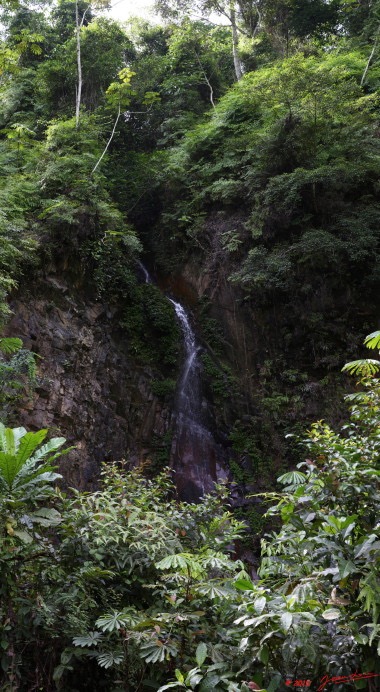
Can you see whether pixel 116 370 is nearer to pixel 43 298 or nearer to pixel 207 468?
pixel 43 298

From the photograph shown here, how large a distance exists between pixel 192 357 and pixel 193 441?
7.66 feet

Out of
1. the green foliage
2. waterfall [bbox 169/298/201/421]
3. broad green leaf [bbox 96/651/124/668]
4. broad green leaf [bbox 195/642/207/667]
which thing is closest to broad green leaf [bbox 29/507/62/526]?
broad green leaf [bbox 96/651/124/668]

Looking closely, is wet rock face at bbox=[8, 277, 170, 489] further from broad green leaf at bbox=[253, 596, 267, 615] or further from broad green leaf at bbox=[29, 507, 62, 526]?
broad green leaf at bbox=[253, 596, 267, 615]

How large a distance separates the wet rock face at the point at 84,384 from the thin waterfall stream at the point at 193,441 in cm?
A: 47

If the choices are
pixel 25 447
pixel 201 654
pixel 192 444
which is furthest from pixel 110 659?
pixel 192 444

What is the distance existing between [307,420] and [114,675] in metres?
8.64

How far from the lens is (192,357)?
12148 mm

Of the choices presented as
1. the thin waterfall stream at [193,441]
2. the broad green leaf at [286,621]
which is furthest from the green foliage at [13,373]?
the broad green leaf at [286,621]

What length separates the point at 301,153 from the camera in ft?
38.0

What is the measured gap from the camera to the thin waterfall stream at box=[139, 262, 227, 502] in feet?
33.6

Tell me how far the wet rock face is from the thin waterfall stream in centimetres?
47

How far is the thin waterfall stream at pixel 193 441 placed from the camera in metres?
10.2

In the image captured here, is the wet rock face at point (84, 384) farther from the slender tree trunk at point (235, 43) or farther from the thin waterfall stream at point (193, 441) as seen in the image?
the slender tree trunk at point (235, 43)

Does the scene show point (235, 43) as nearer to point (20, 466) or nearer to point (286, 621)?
point (20, 466)
